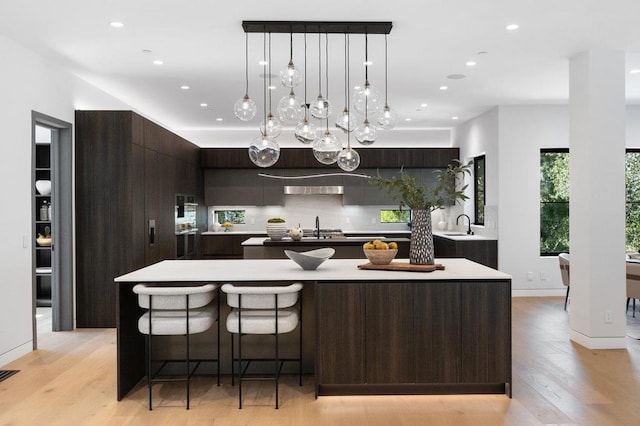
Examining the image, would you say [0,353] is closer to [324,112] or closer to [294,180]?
[324,112]

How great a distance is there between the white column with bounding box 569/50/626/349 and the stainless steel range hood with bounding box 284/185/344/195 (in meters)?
4.90

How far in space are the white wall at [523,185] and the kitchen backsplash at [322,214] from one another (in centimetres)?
218

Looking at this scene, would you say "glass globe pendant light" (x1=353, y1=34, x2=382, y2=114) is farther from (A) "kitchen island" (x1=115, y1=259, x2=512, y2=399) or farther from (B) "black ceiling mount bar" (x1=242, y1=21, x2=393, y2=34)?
(A) "kitchen island" (x1=115, y1=259, x2=512, y2=399)

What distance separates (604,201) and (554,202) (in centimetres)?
295

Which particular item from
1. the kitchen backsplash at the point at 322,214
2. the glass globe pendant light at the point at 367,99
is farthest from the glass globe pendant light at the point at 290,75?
the kitchen backsplash at the point at 322,214

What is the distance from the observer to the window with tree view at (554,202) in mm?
7594

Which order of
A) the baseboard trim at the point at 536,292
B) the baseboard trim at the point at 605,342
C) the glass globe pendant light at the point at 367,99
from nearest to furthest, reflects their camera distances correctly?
1. the glass globe pendant light at the point at 367,99
2. the baseboard trim at the point at 605,342
3. the baseboard trim at the point at 536,292

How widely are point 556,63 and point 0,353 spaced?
6.09 metres

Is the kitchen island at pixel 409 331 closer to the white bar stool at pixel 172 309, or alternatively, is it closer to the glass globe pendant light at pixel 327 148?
the white bar stool at pixel 172 309

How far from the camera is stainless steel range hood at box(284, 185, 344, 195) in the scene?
361 inches

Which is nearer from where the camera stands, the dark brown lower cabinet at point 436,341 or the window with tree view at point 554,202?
the dark brown lower cabinet at point 436,341

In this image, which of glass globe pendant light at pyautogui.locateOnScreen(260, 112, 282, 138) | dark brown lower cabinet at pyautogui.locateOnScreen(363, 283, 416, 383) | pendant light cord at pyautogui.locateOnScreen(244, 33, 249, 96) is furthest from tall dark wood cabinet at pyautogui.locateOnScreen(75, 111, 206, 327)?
dark brown lower cabinet at pyautogui.locateOnScreen(363, 283, 416, 383)

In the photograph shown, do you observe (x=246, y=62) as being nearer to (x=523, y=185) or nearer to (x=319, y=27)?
(x=319, y=27)

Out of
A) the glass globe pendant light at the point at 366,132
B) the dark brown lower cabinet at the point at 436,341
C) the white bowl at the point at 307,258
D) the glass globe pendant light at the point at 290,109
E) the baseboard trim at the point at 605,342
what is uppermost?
the glass globe pendant light at the point at 290,109
